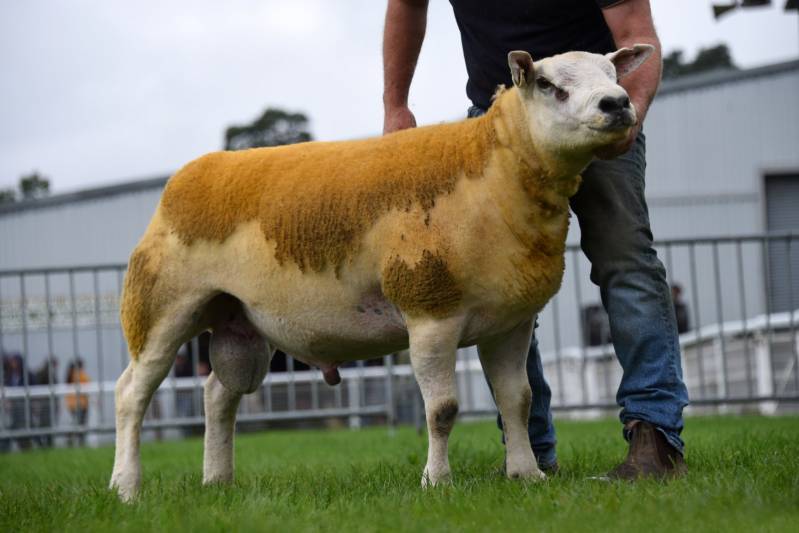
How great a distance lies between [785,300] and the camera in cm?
2556

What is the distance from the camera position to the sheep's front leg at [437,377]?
163 inches

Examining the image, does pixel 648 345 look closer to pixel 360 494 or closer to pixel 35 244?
pixel 360 494

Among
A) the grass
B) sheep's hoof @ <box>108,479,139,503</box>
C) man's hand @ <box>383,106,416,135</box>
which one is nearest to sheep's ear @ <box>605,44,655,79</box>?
man's hand @ <box>383,106,416,135</box>

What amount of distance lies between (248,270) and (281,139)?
5236 cm

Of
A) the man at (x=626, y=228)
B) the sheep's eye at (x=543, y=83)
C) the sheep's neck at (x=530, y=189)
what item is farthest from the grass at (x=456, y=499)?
the sheep's eye at (x=543, y=83)

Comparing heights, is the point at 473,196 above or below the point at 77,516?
above

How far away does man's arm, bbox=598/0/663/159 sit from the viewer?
4.44 meters

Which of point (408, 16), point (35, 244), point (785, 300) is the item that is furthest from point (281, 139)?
point (408, 16)

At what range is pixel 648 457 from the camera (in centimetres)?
439

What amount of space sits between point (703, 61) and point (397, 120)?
57.8m

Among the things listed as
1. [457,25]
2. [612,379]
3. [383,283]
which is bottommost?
[612,379]

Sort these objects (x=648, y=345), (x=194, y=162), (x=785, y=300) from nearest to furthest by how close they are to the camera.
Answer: (x=648, y=345) → (x=194, y=162) → (x=785, y=300)

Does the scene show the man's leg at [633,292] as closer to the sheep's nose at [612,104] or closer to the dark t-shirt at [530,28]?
the dark t-shirt at [530,28]

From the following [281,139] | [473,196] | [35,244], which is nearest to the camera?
[473,196]
